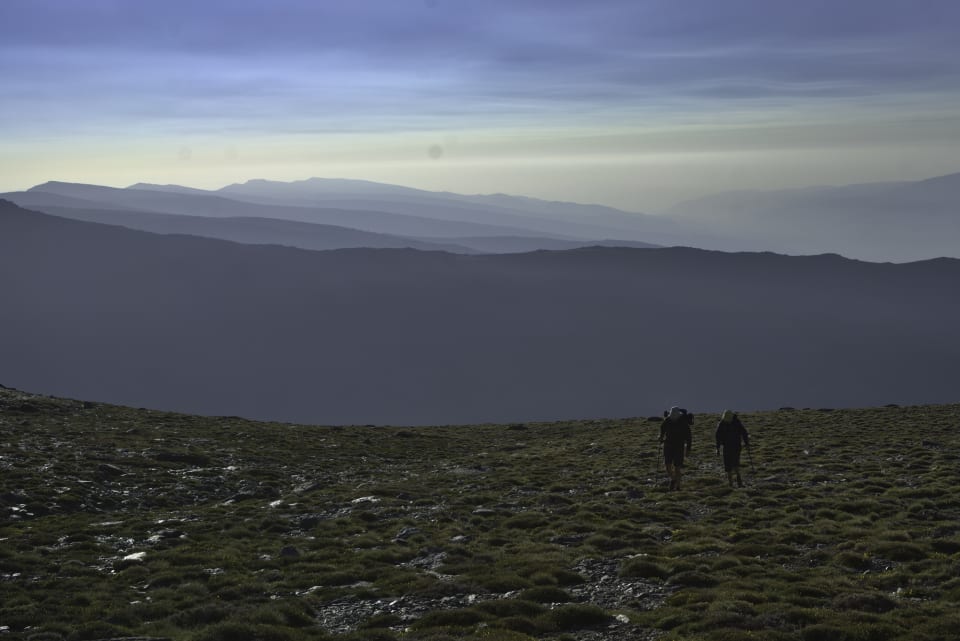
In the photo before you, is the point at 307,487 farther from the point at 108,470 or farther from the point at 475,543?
the point at 475,543

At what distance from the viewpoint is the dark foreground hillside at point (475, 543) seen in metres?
14.2

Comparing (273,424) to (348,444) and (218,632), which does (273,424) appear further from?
(218,632)

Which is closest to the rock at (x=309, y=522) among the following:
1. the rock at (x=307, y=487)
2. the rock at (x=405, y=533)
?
the rock at (x=405, y=533)

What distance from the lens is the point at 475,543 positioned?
22.0m

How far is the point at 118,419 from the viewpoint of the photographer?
53.4 meters

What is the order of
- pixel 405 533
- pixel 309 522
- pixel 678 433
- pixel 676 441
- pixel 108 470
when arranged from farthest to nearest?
1. pixel 108 470
2. pixel 676 441
3. pixel 678 433
4. pixel 309 522
5. pixel 405 533

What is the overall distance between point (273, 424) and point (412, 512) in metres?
37.5

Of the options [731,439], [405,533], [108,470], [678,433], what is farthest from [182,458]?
[731,439]

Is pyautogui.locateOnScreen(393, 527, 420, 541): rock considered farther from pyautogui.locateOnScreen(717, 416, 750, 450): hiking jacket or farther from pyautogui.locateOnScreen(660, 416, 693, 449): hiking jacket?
pyautogui.locateOnScreen(717, 416, 750, 450): hiking jacket

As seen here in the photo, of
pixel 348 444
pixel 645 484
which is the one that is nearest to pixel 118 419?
pixel 348 444

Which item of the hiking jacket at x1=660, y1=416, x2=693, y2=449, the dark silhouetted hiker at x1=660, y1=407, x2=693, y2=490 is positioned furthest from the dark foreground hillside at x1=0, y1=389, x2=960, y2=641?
the hiking jacket at x1=660, y1=416, x2=693, y2=449

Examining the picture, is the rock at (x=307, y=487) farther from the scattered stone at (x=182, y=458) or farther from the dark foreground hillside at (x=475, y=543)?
the scattered stone at (x=182, y=458)

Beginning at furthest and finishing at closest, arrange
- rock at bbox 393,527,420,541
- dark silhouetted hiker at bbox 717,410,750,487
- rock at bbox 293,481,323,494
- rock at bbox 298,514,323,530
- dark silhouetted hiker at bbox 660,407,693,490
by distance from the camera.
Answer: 1. rock at bbox 293,481,323,494
2. dark silhouetted hiker at bbox 717,410,750,487
3. dark silhouetted hiker at bbox 660,407,693,490
4. rock at bbox 298,514,323,530
5. rock at bbox 393,527,420,541

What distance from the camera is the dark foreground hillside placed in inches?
561
